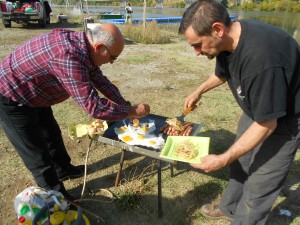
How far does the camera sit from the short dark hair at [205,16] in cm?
162

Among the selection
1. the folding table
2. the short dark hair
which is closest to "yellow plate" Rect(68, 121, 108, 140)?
the folding table

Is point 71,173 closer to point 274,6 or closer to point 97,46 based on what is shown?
point 97,46

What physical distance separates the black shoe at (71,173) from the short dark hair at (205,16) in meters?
2.40

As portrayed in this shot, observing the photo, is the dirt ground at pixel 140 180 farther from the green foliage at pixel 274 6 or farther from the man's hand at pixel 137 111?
the green foliage at pixel 274 6

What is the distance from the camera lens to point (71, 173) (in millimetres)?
3260

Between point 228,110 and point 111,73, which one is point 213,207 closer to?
point 228,110

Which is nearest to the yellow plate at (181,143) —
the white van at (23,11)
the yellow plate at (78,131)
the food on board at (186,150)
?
the food on board at (186,150)

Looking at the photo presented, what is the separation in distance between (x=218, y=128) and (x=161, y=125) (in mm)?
2023

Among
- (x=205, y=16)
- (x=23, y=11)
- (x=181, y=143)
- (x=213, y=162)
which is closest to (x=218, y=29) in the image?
(x=205, y=16)

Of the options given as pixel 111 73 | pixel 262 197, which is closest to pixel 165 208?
pixel 262 197

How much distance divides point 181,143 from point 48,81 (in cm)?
127

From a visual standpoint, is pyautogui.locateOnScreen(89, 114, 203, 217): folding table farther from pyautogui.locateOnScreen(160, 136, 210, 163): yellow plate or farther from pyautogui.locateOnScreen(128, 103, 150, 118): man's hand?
pyautogui.locateOnScreen(128, 103, 150, 118): man's hand

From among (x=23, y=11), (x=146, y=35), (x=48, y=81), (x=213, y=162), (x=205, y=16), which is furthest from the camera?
(x=23, y=11)

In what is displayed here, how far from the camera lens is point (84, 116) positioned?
4730 millimetres
